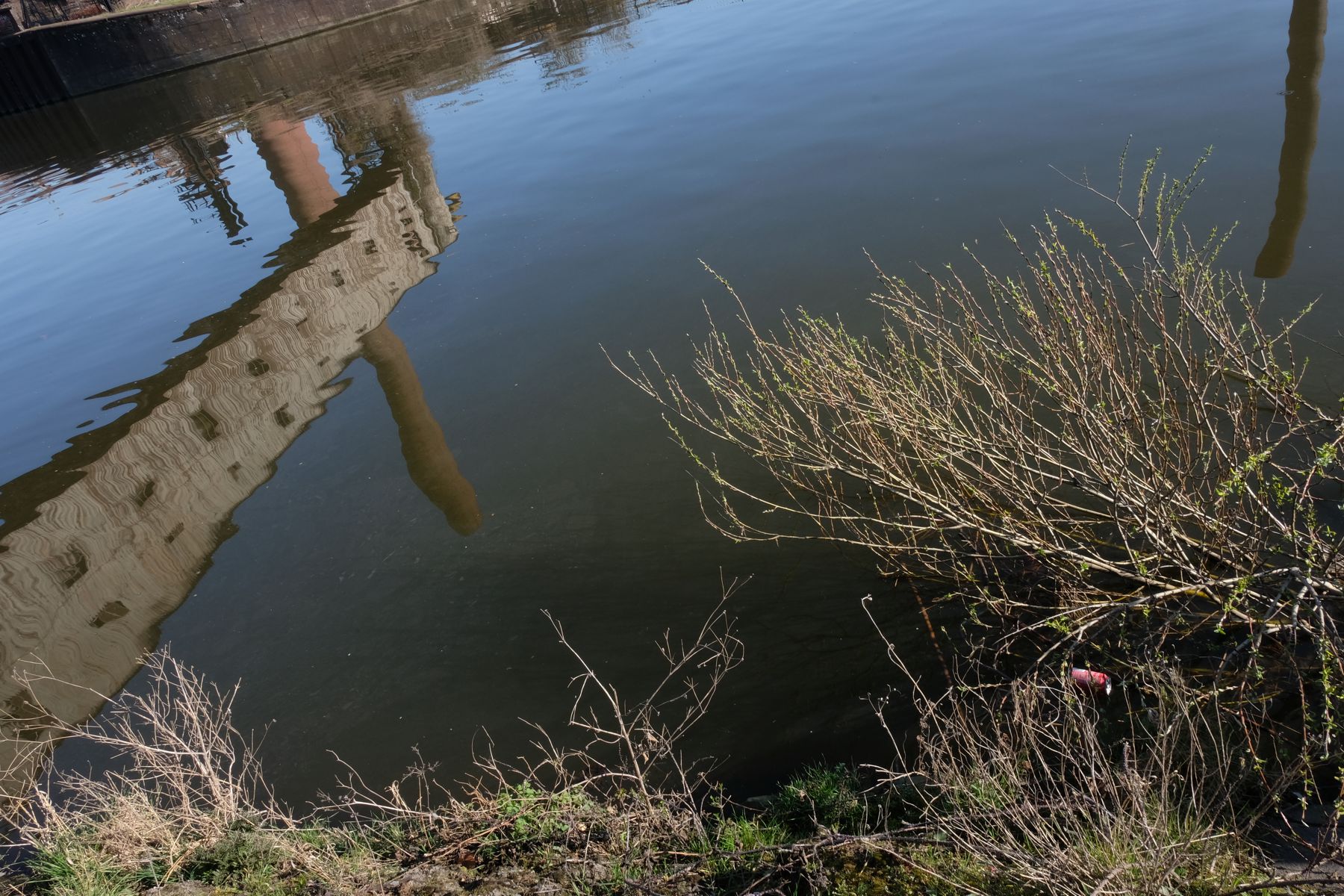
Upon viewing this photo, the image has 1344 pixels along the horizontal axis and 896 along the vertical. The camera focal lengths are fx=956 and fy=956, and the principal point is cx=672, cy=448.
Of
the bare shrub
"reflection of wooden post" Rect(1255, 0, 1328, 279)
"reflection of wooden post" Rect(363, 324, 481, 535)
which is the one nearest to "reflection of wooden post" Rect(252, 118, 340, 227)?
"reflection of wooden post" Rect(363, 324, 481, 535)

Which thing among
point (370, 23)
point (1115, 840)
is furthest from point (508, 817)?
point (370, 23)

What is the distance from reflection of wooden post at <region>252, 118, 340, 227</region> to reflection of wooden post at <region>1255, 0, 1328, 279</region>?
456 inches

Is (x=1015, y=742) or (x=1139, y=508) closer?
(x=1139, y=508)

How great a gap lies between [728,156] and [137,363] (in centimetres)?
756

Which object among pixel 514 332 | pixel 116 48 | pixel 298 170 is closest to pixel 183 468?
pixel 514 332

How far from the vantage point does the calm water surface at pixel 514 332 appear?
19.1 feet

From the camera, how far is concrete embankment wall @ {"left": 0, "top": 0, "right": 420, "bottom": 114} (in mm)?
30484

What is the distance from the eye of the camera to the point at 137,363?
1062cm

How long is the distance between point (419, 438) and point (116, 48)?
30.6 metres

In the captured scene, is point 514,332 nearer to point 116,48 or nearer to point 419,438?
point 419,438

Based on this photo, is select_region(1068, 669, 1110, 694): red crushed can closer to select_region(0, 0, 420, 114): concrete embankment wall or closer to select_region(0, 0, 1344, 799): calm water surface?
select_region(0, 0, 1344, 799): calm water surface

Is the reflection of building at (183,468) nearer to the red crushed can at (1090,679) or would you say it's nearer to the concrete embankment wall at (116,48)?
the red crushed can at (1090,679)

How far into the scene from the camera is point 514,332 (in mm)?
9609

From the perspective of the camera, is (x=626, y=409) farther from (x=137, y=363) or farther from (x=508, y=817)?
(x=137, y=363)
